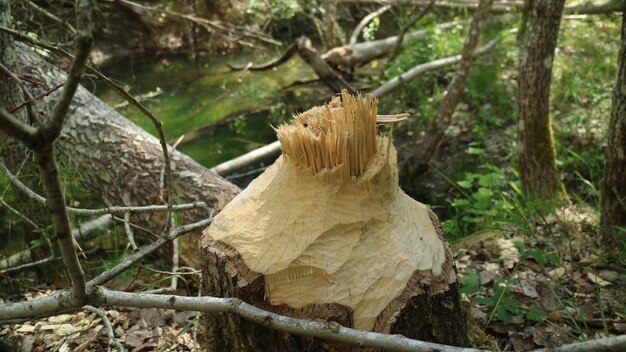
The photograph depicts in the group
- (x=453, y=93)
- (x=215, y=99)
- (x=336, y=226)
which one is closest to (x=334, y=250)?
(x=336, y=226)

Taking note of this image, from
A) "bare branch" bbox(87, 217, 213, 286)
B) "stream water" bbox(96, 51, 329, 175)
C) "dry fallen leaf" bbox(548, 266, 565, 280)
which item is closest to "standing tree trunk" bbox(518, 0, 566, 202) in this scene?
"dry fallen leaf" bbox(548, 266, 565, 280)

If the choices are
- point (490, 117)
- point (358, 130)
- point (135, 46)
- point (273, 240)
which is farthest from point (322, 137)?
point (135, 46)

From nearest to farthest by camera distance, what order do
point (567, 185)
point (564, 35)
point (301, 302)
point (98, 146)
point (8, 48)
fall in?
point (301, 302)
point (8, 48)
point (98, 146)
point (567, 185)
point (564, 35)

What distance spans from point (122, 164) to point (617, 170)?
2779 mm

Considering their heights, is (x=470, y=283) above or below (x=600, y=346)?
below

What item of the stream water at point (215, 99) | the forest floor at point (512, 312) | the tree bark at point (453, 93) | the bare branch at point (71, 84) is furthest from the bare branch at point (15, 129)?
the stream water at point (215, 99)

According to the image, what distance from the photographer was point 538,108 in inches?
136

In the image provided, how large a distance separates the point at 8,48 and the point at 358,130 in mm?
2047

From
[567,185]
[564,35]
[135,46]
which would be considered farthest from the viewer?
[135,46]

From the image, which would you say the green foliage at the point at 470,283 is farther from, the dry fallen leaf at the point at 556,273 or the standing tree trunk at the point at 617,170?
the standing tree trunk at the point at 617,170

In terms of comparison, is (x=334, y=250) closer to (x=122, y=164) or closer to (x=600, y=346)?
(x=600, y=346)

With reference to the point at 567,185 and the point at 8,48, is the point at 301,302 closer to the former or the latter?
the point at 8,48

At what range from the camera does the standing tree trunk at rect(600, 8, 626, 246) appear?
246 centimetres

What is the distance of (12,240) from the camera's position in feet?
12.1
